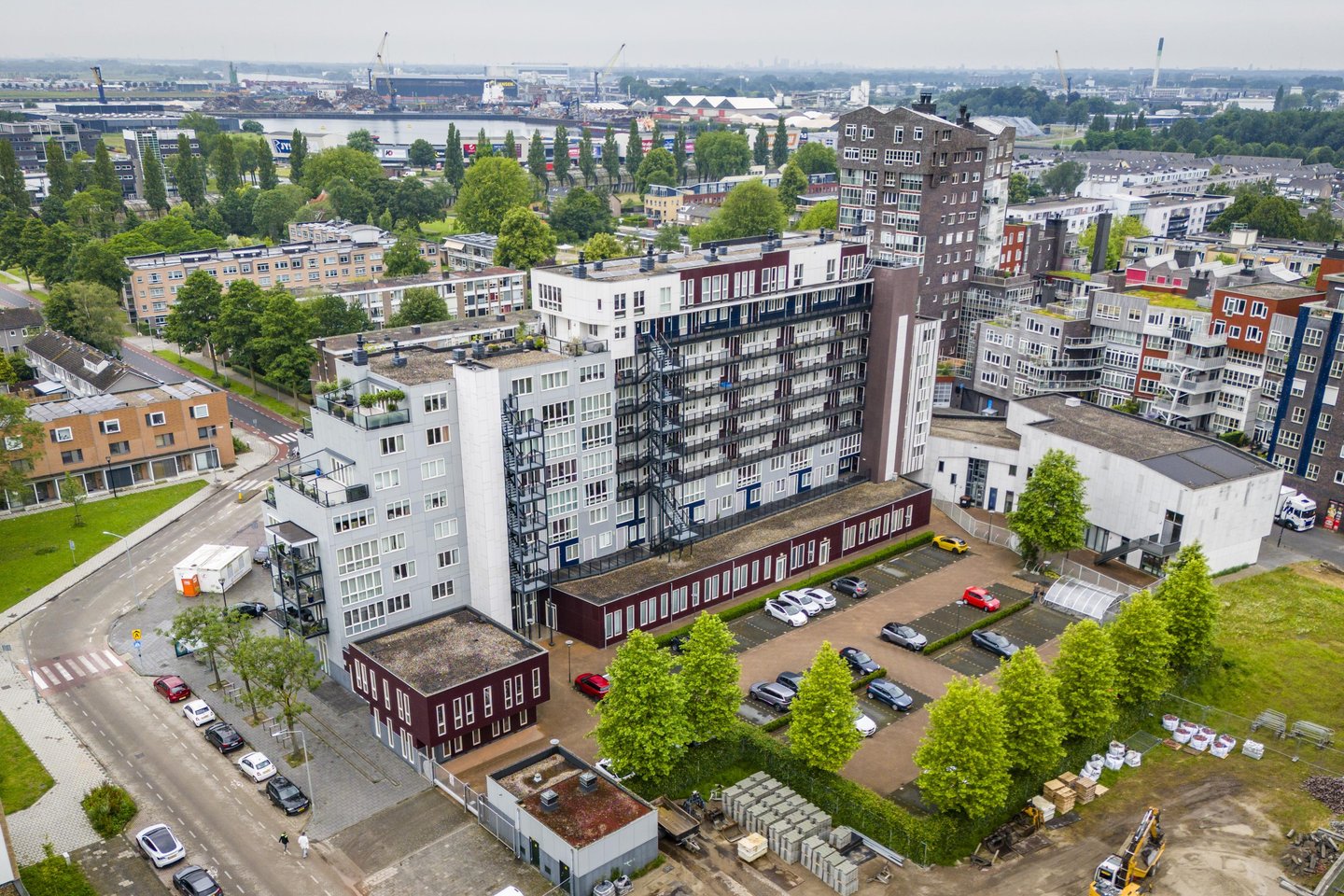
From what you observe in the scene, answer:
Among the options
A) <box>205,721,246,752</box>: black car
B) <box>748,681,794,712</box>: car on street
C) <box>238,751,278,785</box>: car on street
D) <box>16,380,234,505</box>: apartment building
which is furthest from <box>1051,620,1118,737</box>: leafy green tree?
<box>16,380,234,505</box>: apartment building

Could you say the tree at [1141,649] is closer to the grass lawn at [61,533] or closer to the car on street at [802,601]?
the car on street at [802,601]

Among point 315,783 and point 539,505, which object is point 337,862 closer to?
point 315,783

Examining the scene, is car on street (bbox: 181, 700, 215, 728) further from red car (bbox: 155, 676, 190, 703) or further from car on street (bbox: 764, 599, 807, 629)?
car on street (bbox: 764, 599, 807, 629)

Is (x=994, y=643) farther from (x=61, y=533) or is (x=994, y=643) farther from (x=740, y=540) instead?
(x=61, y=533)

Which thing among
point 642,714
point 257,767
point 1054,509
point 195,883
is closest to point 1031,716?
point 642,714

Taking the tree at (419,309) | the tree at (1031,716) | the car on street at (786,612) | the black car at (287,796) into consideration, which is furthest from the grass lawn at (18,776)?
the tree at (419,309)

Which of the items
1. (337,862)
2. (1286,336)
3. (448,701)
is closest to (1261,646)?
(1286,336)
